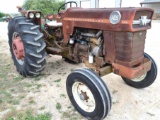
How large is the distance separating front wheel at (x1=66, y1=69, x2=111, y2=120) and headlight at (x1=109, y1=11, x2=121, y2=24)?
726 mm

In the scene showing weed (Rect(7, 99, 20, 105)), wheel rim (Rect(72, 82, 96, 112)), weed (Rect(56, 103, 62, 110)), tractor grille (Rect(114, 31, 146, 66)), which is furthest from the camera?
weed (Rect(7, 99, 20, 105))

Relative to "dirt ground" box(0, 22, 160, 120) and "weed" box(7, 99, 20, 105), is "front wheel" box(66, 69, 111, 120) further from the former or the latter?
"weed" box(7, 99, 20, 105)

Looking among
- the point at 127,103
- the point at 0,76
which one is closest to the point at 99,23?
the point at 127,103

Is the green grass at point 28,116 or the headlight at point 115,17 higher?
the headlight at point 115,17

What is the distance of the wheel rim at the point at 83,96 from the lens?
2.64m

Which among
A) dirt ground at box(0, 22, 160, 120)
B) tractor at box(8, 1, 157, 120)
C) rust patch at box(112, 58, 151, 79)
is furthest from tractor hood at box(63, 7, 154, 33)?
dirt ground at box(0, 22, 160, 120)

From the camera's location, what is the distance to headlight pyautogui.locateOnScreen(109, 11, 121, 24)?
2.38 m

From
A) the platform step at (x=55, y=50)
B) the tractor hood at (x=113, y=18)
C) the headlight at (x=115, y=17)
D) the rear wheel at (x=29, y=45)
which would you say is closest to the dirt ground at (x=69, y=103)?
the rear wheel at (x=29, y=45)

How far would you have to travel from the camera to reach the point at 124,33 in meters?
2.46

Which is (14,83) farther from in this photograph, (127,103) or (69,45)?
(127,103)

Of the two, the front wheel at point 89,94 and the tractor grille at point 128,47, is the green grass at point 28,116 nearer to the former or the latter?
the front wheel at point 89,94

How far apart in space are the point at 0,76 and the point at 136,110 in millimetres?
2874

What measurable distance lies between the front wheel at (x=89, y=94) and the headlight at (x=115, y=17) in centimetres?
73

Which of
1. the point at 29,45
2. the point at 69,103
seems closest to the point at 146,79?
the point at 69,103
